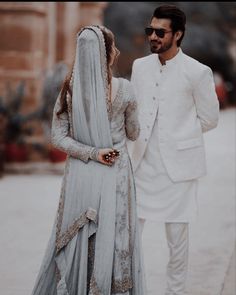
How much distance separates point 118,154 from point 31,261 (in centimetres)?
261

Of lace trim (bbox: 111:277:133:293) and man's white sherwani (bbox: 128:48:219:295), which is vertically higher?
man's white sherwani (bbox: 128:48:219:295)

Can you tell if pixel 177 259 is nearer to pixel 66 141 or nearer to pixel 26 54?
pixel 66 141

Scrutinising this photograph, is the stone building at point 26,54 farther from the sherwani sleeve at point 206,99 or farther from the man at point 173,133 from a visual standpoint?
the sherwani sleeve at point 206,99

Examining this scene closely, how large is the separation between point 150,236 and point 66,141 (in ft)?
12.1

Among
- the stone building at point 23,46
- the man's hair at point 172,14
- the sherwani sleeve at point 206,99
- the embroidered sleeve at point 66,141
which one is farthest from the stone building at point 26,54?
the embroidered sleeve at point 66,141

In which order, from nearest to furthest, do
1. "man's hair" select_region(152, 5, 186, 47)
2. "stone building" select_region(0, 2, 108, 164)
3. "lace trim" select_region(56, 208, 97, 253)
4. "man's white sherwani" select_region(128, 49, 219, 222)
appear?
"lace trim" select_region(56, 208, 97, 253) → "man's hair" select_region(152, 5, 186, 47) → "man's white sherwani" select_region(128, 49, 219, 222) → "stone building" select_region(0, 2, 108, 164)

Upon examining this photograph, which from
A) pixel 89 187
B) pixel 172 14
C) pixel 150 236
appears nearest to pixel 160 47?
pixel 172 14

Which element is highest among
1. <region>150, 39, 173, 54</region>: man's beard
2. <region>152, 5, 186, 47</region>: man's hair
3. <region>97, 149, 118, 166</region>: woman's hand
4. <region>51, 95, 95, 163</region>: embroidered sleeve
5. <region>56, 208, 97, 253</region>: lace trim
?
<region>152, 5, 186, 47</region>: man's hair

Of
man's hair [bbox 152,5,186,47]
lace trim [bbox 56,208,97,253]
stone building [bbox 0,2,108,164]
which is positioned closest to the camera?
lace trim [bbox 56,208,97,253]

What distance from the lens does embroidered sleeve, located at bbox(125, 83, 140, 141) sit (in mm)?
4633

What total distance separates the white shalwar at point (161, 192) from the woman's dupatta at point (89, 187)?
831 mm

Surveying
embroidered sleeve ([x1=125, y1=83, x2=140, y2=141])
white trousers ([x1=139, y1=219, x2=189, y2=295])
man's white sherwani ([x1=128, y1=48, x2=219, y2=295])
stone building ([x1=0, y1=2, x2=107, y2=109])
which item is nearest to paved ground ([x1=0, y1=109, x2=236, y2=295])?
white trousers ([x1=139, y1=219, x2=189, y2=295])

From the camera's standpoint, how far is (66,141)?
457 centimetres

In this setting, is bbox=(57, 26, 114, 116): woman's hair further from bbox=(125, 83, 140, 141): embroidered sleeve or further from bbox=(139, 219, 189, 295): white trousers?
bbox=(139, 219, 189, 295): white trousers
